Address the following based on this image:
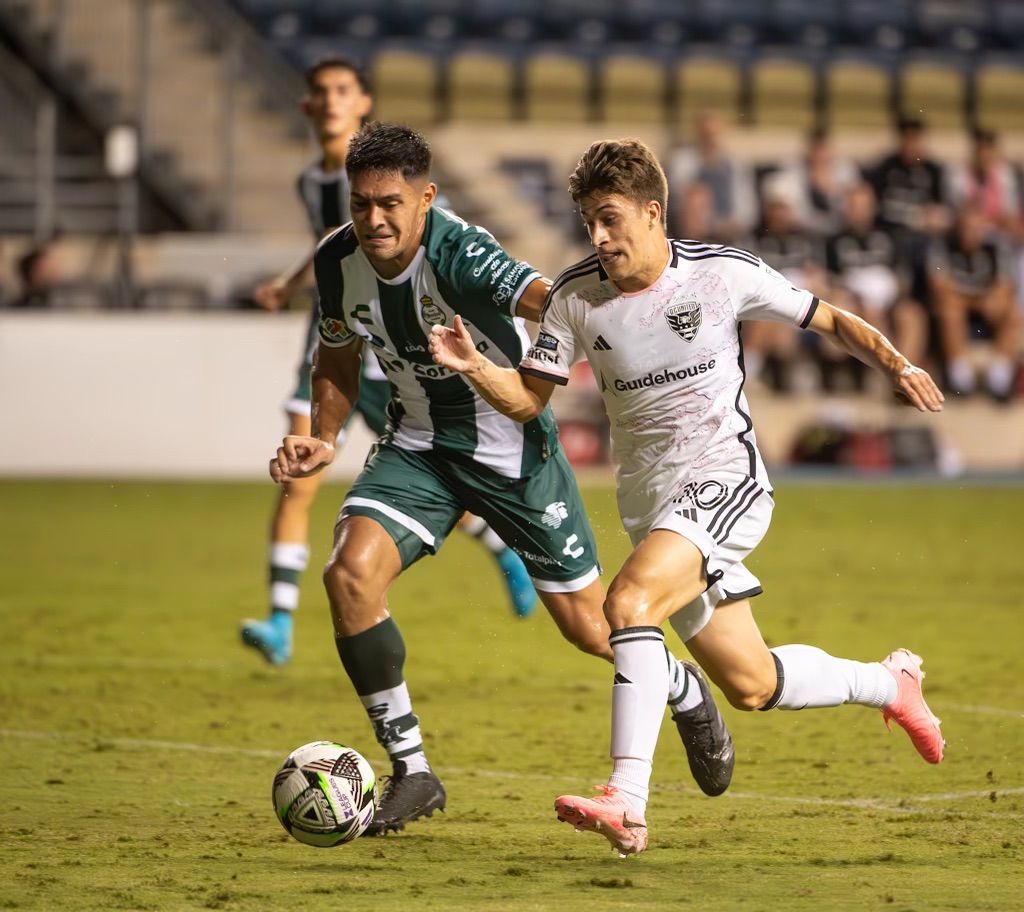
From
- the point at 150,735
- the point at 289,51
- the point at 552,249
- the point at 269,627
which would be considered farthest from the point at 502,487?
the point at 289,51

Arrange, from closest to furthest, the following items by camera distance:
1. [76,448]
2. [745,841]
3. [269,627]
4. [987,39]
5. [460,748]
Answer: [745,841] → [460,748] → [269,627] → [76,448] → [987,39]

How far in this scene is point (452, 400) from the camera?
18.1 feet

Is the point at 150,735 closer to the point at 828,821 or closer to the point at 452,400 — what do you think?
the point at 452,400

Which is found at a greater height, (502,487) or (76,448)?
(76,448)

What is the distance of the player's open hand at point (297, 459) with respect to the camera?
17.0ft

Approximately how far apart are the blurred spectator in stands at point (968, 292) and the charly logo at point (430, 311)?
12.7 meters

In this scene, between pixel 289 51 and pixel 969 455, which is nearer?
pixel 969 455

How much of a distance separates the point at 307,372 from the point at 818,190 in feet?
36.3

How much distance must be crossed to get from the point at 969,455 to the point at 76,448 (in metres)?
8.73

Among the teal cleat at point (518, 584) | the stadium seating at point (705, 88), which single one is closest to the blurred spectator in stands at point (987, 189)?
the stadium seating at point (705, 88)

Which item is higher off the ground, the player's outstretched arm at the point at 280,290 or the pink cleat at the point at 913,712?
the player's outstretched arm at the point at 280,290

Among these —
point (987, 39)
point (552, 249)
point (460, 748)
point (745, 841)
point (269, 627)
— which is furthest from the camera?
point (987, 39)

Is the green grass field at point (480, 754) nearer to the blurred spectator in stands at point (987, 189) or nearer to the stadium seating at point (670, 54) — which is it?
the blurred spectator in stands at point (987, 189)

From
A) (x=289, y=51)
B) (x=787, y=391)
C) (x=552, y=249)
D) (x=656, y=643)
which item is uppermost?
(x=289, y=51)
